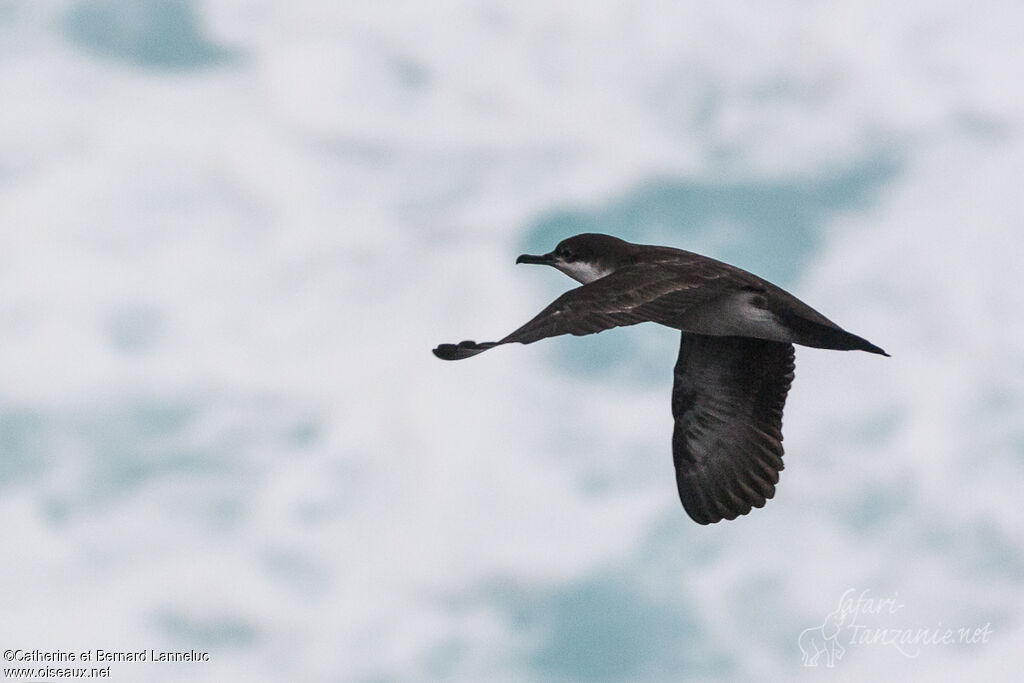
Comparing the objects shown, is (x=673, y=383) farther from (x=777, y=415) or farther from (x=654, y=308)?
(x=654, y=308)

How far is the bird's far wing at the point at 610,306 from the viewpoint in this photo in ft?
28.1

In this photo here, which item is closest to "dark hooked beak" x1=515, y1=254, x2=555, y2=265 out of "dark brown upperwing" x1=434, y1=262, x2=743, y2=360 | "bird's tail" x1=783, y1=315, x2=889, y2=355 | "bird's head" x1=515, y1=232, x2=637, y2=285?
"bird's head" x1=515, y1=232, x2=637, y2=285

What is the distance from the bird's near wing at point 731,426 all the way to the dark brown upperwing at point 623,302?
4.36 ft

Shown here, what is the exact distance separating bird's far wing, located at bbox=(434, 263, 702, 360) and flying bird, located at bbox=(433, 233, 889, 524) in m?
0.08

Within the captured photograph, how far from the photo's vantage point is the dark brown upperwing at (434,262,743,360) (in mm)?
8602

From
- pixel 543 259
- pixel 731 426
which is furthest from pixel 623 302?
pixel 731 426

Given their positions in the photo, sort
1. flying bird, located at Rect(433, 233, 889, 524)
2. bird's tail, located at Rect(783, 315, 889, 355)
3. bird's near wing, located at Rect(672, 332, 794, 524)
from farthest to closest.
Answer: bird's near wing, located at Rect(672, 332, 794, 524), flying bird, located at Rect(433, 233, 889, 524), bird's tail, located at Rect(783, 315, 889, 355)

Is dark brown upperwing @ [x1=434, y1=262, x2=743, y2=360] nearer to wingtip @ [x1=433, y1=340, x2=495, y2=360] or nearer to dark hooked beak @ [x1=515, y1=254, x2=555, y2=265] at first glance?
wingtip @ [x1=433, y1=340, x2=495, y2=360]

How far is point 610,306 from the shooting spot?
9.14 m

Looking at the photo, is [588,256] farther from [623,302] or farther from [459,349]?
[459,349]

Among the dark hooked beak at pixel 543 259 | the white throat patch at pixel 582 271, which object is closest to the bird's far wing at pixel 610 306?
the white throat patch at pixel 582 271

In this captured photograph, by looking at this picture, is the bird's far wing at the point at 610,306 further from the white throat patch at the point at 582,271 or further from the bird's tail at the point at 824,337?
the white throat patch at the point at 582,271

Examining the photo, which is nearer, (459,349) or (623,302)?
(459,349)

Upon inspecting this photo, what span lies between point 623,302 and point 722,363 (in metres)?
2.61
